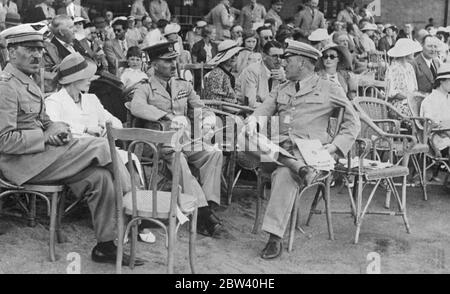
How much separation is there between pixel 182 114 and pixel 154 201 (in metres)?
1.85

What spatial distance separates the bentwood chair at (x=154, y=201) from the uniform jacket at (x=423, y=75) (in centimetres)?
545

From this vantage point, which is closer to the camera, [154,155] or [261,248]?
[154,155]

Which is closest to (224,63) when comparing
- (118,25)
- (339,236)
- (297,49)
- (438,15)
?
(297,49)

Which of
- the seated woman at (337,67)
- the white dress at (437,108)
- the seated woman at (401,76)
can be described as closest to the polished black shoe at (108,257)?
the seated woman at (337,67)

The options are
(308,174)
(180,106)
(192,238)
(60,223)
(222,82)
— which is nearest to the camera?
(192,238)

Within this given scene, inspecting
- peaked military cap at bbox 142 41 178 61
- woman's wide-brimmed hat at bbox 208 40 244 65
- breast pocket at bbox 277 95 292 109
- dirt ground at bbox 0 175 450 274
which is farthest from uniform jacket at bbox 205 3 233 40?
breast pocket at bbox 277 95 292 109

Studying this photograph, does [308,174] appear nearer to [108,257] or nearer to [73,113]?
[108,257]

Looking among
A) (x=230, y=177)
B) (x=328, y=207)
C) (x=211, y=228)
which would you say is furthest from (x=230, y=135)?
(x=328, y=207)

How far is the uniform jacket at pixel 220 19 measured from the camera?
42.4 ft

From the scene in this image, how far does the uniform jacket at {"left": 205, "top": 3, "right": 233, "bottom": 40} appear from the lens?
12922 mm

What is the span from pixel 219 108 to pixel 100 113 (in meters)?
1.57

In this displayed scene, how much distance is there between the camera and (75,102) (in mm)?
4914

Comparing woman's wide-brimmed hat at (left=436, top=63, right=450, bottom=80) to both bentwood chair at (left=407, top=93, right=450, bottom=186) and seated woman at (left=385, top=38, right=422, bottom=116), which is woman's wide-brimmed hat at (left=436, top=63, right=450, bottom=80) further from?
seated woman at (left=385, top=38, right=422, bottom=116)

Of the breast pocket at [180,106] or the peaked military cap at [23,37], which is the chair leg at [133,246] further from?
the breast pocket at [180,106]
